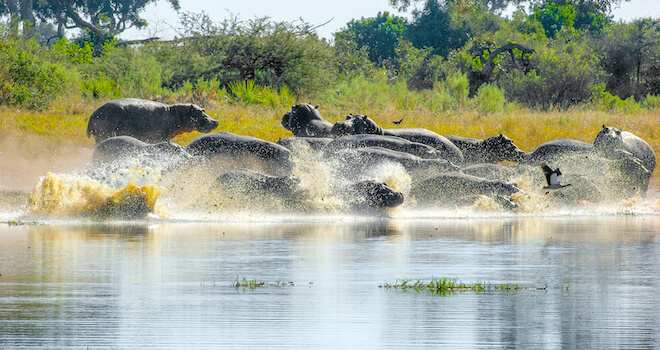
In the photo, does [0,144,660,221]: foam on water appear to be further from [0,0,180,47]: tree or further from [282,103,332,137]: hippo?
[0,0,180,47]: tree

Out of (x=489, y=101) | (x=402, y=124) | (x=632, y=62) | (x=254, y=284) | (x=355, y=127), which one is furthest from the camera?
(x=632, y=62)

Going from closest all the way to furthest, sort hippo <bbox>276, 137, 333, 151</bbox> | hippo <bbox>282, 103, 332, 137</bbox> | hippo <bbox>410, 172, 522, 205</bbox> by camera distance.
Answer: hippo <bbox>410, 172, 522, 205</bbox> < hippo <bbox>276, 137, 333, 151</bbox> < hippo <bbox>282, 103, 332, 137</bbox>

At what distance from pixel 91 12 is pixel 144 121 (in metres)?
51.7

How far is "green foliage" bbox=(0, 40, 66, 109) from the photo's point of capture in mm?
26281

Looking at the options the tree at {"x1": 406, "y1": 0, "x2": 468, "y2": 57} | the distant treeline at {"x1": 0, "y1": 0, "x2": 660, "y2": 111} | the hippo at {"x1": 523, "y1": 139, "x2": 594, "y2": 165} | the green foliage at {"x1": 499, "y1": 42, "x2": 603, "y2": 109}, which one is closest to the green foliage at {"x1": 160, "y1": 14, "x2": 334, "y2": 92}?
the distant treeline at {"x1": 0, "y1": 0, "x2": 660, "y2": 111}

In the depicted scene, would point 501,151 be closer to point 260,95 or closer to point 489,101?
point 260,95

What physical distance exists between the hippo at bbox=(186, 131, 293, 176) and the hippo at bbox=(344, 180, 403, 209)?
1.64 metres

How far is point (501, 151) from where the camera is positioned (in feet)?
63.3

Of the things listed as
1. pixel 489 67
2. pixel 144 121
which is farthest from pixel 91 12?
pixel 144 121

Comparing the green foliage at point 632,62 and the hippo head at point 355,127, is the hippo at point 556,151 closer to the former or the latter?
the hippo head at point 355,127

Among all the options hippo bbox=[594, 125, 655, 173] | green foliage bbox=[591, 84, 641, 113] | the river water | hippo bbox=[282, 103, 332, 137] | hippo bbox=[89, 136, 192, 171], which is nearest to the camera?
the river water

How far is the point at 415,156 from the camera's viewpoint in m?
17.3

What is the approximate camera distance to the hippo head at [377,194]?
49.1ft

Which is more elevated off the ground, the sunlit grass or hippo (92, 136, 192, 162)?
the sunlit grass
